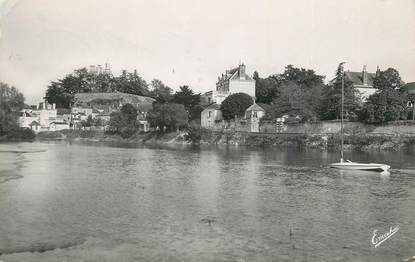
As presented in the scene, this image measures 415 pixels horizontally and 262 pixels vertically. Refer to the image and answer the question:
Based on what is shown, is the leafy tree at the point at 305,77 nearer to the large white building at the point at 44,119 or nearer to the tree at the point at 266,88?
the tree at the point at 266,88

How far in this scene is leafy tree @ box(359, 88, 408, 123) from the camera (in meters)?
55.7

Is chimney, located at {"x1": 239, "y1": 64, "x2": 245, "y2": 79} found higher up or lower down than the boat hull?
higher up

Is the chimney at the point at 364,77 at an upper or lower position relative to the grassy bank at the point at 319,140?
upper

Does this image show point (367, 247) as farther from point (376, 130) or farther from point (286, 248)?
point (376, 130)

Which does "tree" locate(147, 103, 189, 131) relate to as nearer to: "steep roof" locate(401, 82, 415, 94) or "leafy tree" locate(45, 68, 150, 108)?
"steep roof" locate(401, 82, 415, 94)

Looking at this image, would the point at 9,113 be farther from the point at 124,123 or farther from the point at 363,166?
the point at 363,166

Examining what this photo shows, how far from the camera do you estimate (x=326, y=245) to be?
11953 mm

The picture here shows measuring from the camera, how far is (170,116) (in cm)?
7925

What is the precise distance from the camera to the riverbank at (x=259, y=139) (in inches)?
2179

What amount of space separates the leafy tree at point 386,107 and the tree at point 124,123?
160 feet

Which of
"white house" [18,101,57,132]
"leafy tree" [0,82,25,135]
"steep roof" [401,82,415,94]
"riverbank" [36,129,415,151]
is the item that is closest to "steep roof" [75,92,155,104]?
"white house" [18,101,57,132]

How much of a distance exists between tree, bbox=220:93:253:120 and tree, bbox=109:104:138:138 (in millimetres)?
20536

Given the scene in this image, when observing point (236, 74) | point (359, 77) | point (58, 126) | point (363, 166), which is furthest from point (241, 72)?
point (363, 166)

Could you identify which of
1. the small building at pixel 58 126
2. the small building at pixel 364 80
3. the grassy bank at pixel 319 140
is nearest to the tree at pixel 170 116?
the grassy bank at pixel 319 140
